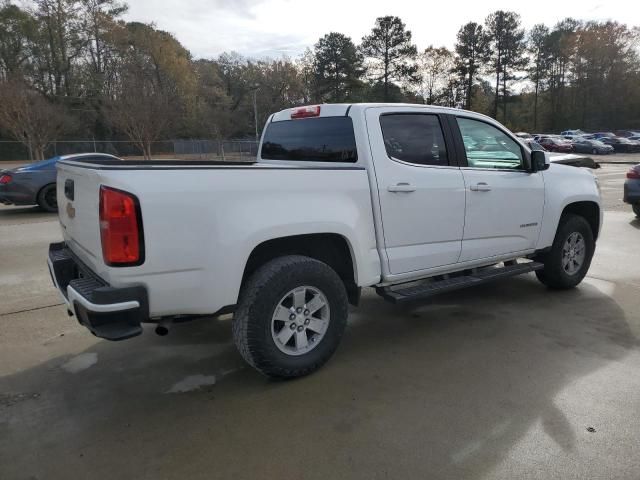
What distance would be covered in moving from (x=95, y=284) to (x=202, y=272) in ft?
2.17

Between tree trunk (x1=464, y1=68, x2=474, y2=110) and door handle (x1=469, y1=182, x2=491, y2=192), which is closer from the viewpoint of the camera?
door handle (x1=469, y1=182, x2=491, y2=192)

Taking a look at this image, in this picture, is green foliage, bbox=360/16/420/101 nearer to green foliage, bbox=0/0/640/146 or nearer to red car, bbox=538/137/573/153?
green foliage, bbox=0/0/640/146

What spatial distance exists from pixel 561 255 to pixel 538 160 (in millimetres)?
1181

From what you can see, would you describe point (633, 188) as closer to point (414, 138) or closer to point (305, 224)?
point (414, 138)

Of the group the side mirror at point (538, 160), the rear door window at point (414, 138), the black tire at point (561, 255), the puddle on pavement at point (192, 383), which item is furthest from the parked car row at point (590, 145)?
the puddle on pavement at point (192, 383)

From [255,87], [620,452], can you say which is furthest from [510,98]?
[620,452]

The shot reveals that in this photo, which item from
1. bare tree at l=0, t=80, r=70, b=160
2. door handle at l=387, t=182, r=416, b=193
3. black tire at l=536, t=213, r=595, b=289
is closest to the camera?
door handle at l=387, t=182, r=416, b=193

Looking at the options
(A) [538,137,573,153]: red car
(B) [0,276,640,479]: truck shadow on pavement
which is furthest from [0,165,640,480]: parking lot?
(A) [538,137,573,153]: red car

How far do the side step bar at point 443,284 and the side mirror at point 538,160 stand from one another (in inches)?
36.7

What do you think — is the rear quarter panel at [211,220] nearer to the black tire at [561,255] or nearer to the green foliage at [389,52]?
the black tire at [561,255]

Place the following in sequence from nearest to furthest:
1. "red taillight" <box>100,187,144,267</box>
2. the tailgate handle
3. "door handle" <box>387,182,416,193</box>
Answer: "red taillight" <box>100,187,144,267</box>, the tailgate handle, "door handle" <box>387,182,416,193</box>

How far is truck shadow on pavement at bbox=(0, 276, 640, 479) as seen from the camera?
2.56 meters

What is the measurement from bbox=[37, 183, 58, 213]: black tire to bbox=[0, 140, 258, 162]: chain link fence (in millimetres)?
25549

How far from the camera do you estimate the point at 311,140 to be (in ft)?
13.7
